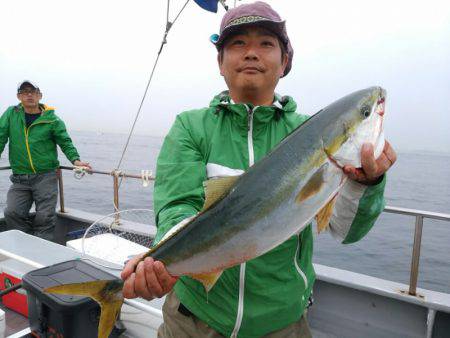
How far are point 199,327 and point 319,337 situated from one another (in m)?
3.09

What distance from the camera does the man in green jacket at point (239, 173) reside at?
86.7 inches

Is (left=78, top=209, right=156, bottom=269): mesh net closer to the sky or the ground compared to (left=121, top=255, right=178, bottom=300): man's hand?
closer to the ground

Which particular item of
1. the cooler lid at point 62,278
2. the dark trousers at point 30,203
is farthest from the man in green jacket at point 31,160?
the cooler lid at point 62,278

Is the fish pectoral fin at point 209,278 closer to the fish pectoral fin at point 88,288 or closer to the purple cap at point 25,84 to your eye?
the fish pectoral fin at point 88,288

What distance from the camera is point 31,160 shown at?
7848 mm

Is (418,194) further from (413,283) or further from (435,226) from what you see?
(413,283)

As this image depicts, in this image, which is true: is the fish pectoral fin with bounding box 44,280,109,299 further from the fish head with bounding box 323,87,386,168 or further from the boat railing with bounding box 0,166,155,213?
the boat railing with bounding box 0,166,155,213

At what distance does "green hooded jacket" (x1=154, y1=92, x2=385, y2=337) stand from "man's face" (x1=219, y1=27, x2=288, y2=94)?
17 cm

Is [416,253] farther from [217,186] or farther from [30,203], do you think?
[30,203]

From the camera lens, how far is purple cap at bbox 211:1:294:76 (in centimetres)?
241

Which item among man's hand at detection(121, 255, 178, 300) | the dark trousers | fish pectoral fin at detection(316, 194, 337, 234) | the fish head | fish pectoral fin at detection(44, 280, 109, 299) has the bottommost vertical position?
the dark trousers

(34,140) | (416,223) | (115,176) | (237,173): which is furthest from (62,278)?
(34,140)

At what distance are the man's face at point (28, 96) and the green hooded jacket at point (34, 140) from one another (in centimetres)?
19

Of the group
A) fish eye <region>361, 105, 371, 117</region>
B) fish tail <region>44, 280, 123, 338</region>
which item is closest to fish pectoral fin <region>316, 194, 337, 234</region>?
fish eye <region>361, 105, 371, 117</region>
